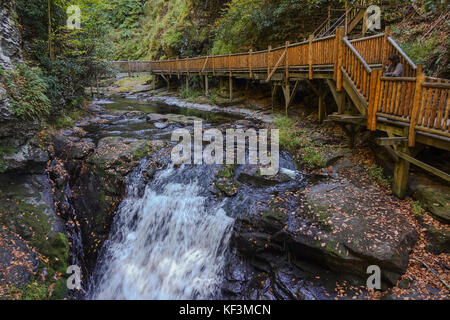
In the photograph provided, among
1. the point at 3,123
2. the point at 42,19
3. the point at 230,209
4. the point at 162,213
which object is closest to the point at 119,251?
the point at 162,213

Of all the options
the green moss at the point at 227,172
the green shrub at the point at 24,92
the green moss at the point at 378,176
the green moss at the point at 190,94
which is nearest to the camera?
the green moss at the point at 378,176

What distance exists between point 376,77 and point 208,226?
5843 mm

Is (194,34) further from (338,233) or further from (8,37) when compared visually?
(338,233)

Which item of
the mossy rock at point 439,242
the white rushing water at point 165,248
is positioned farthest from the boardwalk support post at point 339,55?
the white rushing water at point 165,248

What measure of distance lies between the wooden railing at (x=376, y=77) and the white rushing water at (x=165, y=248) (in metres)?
4.95

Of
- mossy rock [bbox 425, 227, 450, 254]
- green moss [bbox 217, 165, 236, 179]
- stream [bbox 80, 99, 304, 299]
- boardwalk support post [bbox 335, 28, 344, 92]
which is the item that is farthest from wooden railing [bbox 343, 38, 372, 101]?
green moss [bbox 217, 165, 236, 179]

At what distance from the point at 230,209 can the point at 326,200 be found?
263 cm

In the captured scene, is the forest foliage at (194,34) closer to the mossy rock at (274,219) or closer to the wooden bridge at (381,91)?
the wooden bridge at (381,91)

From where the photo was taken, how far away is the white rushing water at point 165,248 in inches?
281

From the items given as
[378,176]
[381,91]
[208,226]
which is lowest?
[208,226]

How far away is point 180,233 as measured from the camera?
26.6 ft

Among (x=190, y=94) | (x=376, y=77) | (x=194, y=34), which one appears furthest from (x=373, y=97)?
(x=194, y=34)

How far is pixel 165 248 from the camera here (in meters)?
7.96
